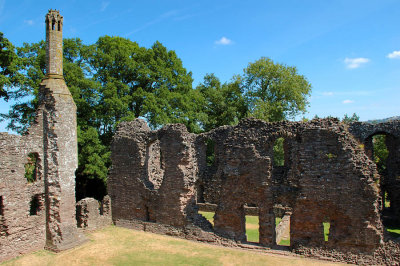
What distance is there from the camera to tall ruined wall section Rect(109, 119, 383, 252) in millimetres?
10797

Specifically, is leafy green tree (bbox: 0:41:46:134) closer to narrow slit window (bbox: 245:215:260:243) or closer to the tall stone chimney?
the tall stone chimney

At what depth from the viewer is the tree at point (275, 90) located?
28141 mm

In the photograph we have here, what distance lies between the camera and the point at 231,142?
13.4 meters

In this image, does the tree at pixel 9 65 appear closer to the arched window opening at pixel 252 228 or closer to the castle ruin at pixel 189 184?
the castle ruin at pixel 189 184

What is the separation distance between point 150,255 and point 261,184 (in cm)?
545

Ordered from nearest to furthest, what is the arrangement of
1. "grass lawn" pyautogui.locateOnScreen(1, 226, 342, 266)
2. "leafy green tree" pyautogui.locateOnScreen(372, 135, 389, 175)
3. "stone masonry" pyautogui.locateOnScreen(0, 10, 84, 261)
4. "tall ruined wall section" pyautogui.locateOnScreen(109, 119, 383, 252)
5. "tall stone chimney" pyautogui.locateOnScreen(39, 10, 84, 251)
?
1. "tall ruined wall section" pyautogui.locateOnScreen(109, 119, 383, 252)
2. "grass lawn" pyautogui.locateOnScreen(1, 226, 342, 266)
3. "stone masonry" pyautogui.locateOnScreen(0, 10, 84, 261)
4. "tall stone chimney" pyautogui.locateOnScreen(39, 10, 84, 251)
5. "leafy green tree" pyautogui.locateOnScreen(372, 135, 389, 175)

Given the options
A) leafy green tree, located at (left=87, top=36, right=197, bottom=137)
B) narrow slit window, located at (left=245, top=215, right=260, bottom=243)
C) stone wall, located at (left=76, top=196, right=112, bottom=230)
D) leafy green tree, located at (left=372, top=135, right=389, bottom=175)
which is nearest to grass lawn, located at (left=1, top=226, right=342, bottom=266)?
stone wall, located at (left=76, top=196, right=112, bottom=230)

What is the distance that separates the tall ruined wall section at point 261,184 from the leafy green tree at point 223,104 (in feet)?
40.2

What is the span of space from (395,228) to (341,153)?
20.4 ft

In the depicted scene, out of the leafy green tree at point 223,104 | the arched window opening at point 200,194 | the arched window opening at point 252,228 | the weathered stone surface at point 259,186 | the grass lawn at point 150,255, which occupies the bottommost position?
the arched window opening at point 252,228

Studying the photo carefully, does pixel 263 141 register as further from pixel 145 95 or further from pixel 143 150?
pixel 145 95

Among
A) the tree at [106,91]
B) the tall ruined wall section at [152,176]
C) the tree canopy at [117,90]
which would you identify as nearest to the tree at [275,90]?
the tree canopy at [117,90]

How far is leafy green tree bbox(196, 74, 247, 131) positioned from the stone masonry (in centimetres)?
1739

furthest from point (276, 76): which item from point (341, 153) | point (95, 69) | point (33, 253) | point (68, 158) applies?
point (33, 253)
